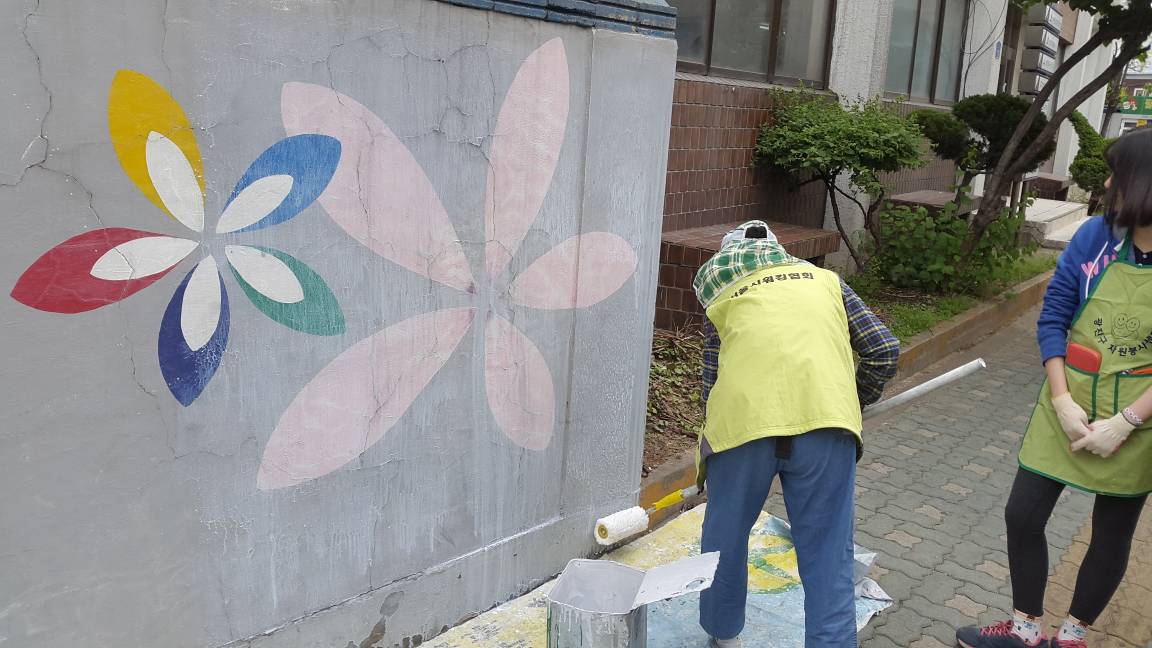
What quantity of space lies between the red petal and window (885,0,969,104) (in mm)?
9757

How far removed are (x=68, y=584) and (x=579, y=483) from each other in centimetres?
190

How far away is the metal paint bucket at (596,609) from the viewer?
262 cm

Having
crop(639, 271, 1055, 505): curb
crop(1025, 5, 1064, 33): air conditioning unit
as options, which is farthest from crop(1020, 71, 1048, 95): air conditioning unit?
crop(639, 271, 1055, 505): curb

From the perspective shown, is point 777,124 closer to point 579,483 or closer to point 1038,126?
point 1038,126

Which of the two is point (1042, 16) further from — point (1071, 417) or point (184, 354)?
point (184, 354)

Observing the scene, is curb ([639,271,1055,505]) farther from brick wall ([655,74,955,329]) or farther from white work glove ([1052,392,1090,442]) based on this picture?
white work glove ([1052,392,1090,442])

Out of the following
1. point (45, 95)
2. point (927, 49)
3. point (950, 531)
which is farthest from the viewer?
point (927, 49)

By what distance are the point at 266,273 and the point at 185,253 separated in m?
0.23

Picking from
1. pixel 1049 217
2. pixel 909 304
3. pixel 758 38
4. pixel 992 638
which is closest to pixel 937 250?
pixel 909 304

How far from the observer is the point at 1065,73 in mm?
8039

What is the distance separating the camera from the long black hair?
288 cm

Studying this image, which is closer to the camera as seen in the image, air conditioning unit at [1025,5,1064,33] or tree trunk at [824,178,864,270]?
tree trunk at [824,178,864,270]

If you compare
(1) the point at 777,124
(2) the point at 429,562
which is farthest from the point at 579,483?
(1) the point at 777,124

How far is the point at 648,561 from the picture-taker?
3.84 m
